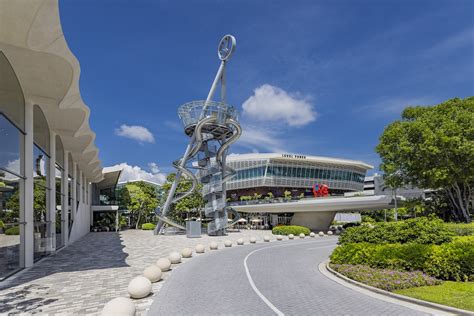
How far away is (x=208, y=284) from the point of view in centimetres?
1248

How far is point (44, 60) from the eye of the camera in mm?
13062

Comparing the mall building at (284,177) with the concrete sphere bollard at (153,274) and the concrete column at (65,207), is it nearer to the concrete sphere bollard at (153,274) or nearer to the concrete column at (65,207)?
the concrete column at (65,207)

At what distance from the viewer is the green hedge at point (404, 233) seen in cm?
1489

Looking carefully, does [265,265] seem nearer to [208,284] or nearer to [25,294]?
[208,284]

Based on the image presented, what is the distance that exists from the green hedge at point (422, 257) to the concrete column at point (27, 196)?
13679mm

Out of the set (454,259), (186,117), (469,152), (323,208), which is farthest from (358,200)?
(454,259)

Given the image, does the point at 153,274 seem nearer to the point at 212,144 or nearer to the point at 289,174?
the point at 212,144

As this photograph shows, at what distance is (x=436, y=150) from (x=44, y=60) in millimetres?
27422

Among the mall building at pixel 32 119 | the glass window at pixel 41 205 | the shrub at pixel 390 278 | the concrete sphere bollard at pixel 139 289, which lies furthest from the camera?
the glass window at pixel 41 205

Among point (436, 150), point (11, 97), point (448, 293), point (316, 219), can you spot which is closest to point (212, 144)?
point (316, 219)

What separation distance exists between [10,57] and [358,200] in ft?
116

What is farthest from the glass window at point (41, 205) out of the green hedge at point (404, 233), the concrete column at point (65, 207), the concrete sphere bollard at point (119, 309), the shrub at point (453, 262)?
the shrub at point (453, 262)

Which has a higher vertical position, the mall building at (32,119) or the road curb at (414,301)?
the mall building at (32,119)

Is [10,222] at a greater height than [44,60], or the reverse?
[44,60]
